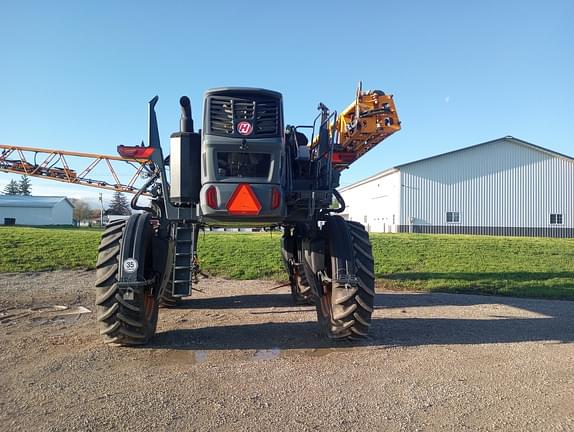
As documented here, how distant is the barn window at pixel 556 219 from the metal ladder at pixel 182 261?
39.7m

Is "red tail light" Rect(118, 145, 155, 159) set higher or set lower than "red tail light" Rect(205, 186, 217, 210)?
higher

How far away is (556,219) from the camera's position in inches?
1550

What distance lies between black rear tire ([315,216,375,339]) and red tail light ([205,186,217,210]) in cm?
169

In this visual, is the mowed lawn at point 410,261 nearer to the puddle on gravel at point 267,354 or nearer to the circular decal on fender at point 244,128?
the puddle on gravel at point 267,354

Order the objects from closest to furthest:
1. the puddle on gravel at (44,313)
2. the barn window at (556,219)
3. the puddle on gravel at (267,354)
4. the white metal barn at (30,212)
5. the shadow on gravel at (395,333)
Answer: the puddle on gravel at (267,354)
the shadow on gravel at (395,333)
the puddle on gravel at (44,313)
the barn window at (556,219)
the white metal barn at (30,212)

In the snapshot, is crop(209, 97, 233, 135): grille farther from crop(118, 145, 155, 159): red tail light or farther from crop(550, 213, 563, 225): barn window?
crop(550, 213, 563, 225): barn window

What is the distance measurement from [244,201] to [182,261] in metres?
1.30

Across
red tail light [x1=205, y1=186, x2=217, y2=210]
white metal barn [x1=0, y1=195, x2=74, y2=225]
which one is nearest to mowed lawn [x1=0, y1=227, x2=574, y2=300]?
red tail light [x1=205, y1=186, x2=217, y2=210]

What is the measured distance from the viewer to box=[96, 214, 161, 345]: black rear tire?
5.71 m

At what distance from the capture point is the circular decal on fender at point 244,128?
19.2ft

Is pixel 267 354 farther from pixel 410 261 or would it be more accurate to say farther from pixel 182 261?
pixel 410 261

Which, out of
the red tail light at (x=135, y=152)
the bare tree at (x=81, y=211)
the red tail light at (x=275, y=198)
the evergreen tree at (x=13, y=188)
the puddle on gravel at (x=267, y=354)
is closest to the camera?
the puddle on gravel at (x=267, y=354)

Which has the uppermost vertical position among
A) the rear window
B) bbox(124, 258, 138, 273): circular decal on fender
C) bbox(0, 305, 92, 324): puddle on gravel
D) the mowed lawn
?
the rear window

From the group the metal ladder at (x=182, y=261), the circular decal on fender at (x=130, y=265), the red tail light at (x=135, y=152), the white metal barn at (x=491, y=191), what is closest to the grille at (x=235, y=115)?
the red tail light at (x=135, y=152)
